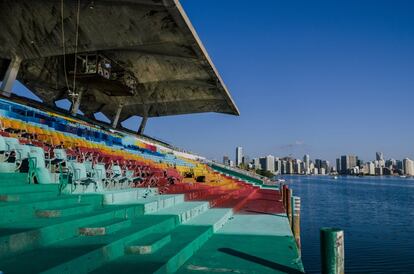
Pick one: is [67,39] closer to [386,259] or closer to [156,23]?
[156,23]

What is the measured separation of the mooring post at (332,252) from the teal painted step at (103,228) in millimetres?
2801

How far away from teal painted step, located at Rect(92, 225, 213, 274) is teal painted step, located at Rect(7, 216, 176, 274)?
12 centimetres

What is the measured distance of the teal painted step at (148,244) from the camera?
4574 mm

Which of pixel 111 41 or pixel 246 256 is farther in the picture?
pixel 111 41

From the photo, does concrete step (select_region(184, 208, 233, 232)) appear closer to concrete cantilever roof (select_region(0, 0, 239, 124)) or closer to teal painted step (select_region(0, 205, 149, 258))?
teal painted step (select_region(0, 205, 149, 258))

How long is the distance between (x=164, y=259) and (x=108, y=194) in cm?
347

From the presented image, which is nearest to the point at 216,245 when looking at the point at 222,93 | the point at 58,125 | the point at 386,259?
the point at 386,259

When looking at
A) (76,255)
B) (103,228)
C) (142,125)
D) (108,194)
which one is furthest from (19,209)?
(142,125)

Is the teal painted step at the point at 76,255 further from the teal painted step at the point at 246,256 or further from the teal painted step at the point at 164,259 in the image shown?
the teal painted step at the point at 246,256

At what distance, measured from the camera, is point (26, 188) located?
624 centimetres

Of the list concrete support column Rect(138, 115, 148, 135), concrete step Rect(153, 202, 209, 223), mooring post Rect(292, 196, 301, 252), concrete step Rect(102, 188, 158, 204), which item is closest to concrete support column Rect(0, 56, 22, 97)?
concrete step Rect(102, 188, 158, 204)

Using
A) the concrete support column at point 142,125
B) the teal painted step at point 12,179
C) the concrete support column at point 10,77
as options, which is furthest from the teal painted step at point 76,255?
the concrete support column at point 142,125

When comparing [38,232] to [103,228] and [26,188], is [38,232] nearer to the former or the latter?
[103,228]

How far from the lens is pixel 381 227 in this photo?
22.9m
